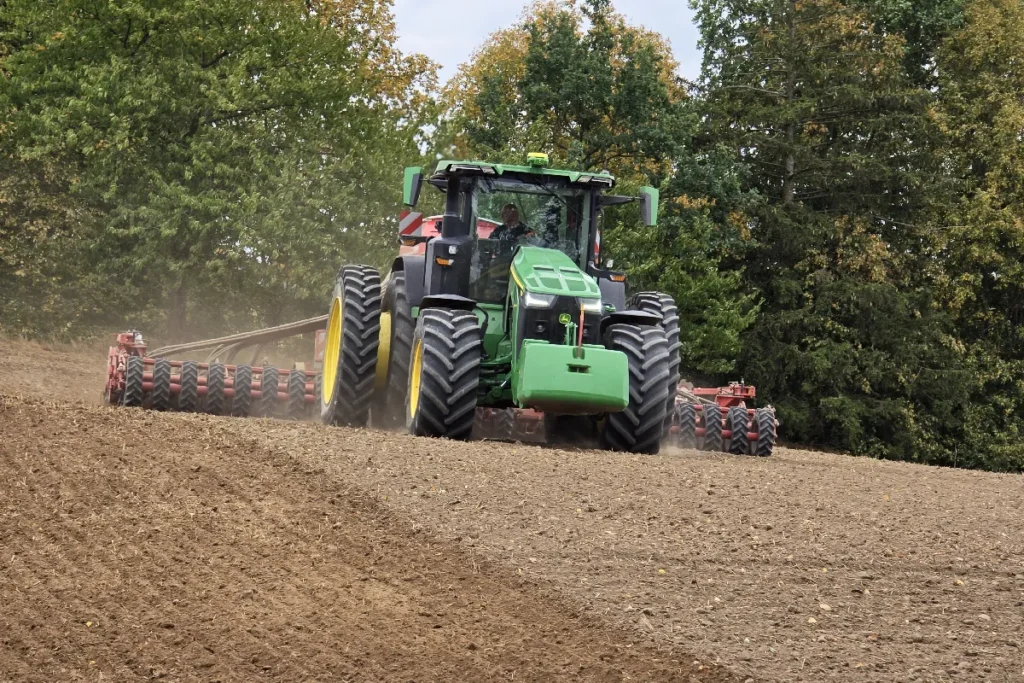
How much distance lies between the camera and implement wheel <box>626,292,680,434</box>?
12.4 m

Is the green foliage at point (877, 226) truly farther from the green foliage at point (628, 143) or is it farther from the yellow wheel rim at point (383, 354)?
the yellow wheel rim at point (383, 354)

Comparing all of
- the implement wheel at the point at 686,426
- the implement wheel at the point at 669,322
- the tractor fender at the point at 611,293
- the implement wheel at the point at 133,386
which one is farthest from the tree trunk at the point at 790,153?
the implement wheel at the point at 133,386

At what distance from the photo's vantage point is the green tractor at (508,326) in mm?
11055

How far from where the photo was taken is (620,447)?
11812 mm

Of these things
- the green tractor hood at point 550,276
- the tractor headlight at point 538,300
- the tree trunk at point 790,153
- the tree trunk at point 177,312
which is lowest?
the tree trunk at point 177,312

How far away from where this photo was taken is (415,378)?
1177cm

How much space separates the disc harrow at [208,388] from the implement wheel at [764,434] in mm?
4884

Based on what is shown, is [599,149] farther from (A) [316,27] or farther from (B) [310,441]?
(B) [310,441]

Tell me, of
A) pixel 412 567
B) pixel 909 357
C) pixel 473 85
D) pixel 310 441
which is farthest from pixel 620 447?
pixel 473 85

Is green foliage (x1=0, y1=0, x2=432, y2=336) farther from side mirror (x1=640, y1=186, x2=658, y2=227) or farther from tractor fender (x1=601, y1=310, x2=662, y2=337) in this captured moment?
tractor fender (x1=601, y1=310, x2=662, y2=337)

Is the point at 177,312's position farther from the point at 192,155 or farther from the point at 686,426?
Answer: the point at 686,426

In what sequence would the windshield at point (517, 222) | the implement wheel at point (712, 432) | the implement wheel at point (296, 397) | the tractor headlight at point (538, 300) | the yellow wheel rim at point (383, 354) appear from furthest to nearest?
the implement wheel at point (296, 397) → the implement wheel at point (712, 432) → the yellow wheel rim at point (383, 354) → the windshield at point (517, 222) → the tractor headlight at point (538, 300)

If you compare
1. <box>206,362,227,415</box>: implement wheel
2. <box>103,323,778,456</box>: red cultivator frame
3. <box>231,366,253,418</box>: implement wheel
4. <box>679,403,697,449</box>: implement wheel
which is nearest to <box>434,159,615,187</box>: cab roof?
<box>103,323,778,456</box>: red cultivator frame

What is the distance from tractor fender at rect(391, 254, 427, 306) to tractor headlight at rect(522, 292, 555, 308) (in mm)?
1909
